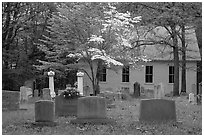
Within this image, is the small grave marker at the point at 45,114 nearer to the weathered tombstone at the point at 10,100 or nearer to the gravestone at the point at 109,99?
the weathered tombstone at the point at 10,100

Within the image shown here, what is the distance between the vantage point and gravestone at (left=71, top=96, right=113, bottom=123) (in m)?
11.3

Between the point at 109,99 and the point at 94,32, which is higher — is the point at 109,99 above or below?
below

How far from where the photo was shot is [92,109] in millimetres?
11398

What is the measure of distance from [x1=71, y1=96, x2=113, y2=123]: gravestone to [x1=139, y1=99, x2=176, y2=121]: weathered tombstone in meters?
0.98

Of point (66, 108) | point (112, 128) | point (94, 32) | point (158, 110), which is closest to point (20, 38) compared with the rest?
point (94, 32)

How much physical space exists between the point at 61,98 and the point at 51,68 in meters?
14.2

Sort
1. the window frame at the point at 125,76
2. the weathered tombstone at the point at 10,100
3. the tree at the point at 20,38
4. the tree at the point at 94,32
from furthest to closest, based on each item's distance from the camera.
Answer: the window frame at the point at 125,76 → the tree at the point at 20,38 → the tree at the point at 94,32 → the weathered tombstone at the point at 10,100

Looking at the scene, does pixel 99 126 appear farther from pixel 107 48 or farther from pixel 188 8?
pixel 107 48

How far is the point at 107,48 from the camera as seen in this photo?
2572 cm

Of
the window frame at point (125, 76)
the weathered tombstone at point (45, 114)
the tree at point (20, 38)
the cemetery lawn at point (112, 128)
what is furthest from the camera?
the window frame at point (125, 76)

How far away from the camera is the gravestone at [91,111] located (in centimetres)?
1130

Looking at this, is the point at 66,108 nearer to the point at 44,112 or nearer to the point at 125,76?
the point at 44,112

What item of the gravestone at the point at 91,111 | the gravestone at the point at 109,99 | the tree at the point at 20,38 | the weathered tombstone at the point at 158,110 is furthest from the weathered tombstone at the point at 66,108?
the tree at the point at 20,38

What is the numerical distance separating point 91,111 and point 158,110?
5.93 feet
